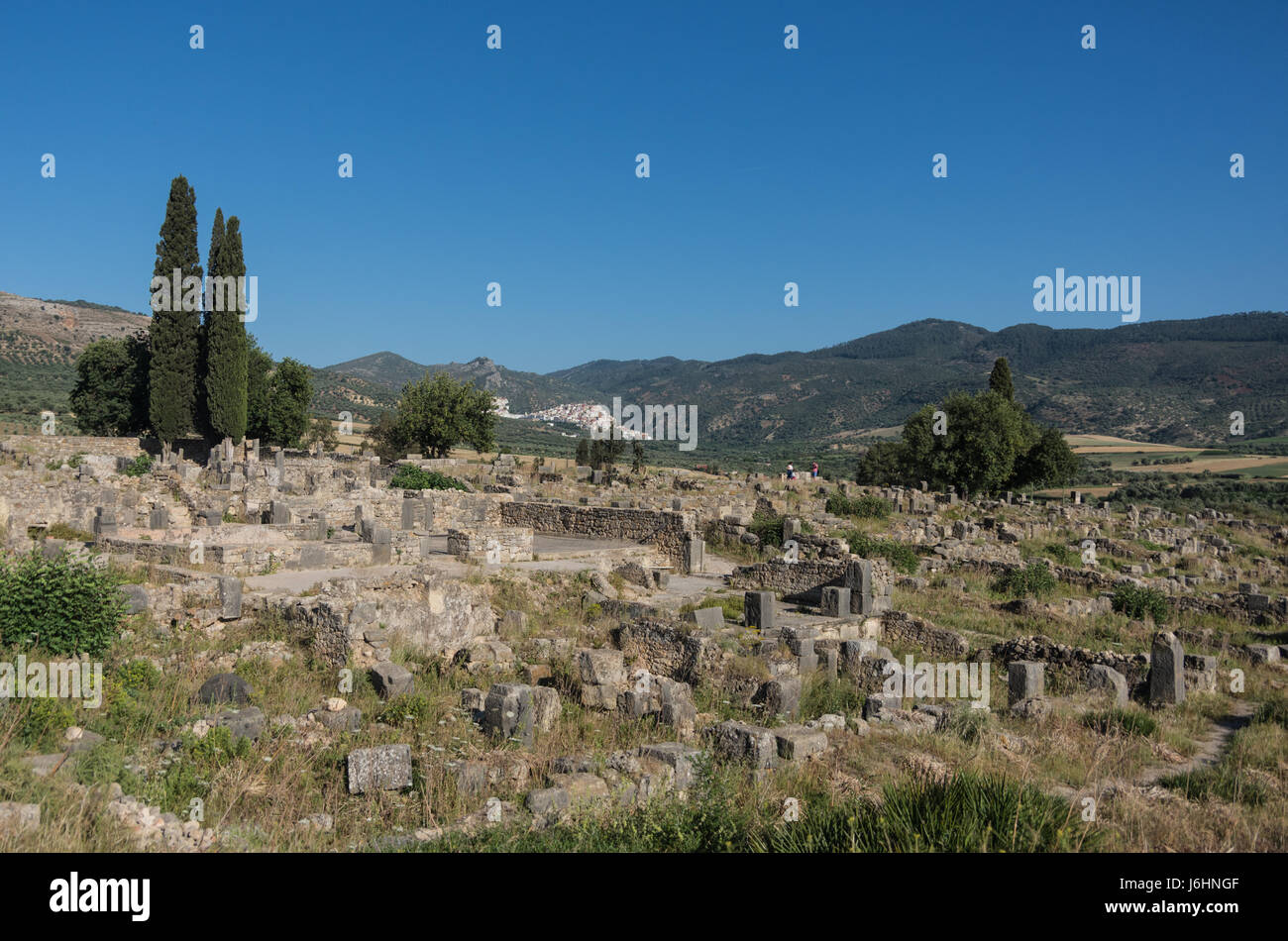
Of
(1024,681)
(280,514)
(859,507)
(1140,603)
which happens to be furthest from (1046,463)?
(280,514)

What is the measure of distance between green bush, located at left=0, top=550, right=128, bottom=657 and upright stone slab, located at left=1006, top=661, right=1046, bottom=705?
1090 centimetres

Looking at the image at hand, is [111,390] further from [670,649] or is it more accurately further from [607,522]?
[670,649]

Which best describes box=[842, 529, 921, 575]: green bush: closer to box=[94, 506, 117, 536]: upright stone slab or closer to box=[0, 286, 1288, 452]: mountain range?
box=[94, 506, 117, 536]: upright stone slab

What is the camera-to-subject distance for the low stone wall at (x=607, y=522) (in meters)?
22.1

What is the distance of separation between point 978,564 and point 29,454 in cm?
3385

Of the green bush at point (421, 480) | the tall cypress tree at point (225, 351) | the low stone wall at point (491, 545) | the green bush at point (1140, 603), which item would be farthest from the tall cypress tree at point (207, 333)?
the green bush at point (1140, 603)

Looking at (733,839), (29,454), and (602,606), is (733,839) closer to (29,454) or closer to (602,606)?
(602,606)

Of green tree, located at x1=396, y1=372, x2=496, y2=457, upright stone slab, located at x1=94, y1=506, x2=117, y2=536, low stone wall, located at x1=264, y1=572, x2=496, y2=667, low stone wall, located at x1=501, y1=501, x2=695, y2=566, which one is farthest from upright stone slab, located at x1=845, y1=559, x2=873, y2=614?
green tree, located at x1=396, y1=372, x2=496, y2=457

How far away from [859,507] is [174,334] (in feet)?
103

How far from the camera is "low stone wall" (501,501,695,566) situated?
22.1 meters

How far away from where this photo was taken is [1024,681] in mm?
11125

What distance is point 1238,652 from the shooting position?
1469cm
